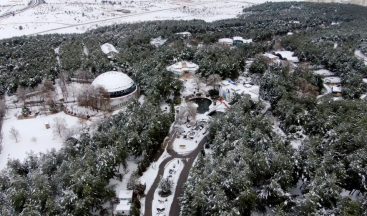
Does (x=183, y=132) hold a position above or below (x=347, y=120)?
below

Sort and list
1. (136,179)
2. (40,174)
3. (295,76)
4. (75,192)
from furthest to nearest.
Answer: (295,76), (136,179), (40,174), (75,192)

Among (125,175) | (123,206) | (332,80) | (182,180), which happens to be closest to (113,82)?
(125,175)

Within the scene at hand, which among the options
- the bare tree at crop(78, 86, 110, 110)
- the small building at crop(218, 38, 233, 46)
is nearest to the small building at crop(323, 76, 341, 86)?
the small building at crop(218, 38, 233, 46)

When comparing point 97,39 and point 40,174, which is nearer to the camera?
point 40,174

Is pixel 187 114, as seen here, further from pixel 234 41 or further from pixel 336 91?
pixel 234 41

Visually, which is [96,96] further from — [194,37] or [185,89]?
[194,37]

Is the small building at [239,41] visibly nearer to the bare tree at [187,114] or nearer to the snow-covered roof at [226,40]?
the snow-covered roof at [226,40]

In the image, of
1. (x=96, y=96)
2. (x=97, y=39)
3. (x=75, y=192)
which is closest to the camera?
(x=75, y=192)

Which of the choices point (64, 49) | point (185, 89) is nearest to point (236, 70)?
point (185, 89)
